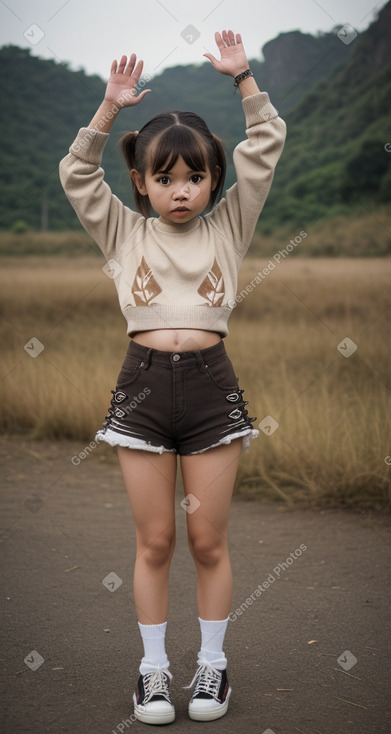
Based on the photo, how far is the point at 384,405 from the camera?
5125 mm

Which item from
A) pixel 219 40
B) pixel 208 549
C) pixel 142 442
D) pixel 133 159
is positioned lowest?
pixel 208 549

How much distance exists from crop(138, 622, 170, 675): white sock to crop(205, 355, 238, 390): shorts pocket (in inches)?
29.1

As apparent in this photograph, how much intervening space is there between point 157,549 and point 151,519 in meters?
0.09

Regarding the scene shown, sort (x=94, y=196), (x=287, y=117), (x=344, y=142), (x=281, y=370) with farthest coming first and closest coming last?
(x=287, y=117)
(x=344, y=142)
(x=281, y=370)
(x=94, y=196)

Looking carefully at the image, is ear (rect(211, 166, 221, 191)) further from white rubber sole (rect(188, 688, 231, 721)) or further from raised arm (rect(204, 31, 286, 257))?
white rubber sole (rect(188, 688, 231, 721))

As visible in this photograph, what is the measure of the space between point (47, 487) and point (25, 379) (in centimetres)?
193

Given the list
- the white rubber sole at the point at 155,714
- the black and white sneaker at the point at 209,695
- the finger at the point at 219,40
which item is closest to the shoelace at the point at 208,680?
the black and white sneaker at the point at 209,695

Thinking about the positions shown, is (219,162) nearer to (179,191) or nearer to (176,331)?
(179,191)

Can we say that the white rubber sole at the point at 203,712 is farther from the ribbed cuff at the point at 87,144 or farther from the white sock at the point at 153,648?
the ribbed cuff at the point at 87,144

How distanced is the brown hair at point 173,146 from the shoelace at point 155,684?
1.42 m

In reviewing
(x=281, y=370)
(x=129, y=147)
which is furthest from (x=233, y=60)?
(x=281, y=370)

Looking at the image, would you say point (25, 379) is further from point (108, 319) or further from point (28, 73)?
point (28, 73)

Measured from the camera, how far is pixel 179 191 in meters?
2.38

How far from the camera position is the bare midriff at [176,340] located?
2422 mm
